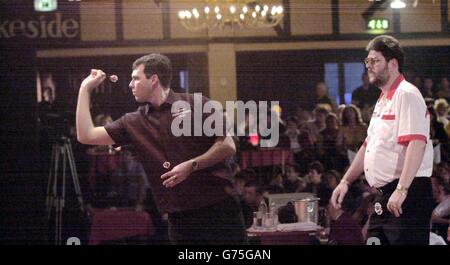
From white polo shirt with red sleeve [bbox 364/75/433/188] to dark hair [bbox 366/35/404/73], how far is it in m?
0.10

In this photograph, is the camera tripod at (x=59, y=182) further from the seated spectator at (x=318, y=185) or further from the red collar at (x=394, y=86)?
the red collar at (x=394, y=86)

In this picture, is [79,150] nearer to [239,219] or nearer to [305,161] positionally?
[239,219]

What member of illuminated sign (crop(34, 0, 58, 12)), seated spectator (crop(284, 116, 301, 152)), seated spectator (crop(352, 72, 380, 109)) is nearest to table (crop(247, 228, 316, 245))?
seated spectator (crop(284, 116, 301, 152))

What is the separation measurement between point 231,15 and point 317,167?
815mm

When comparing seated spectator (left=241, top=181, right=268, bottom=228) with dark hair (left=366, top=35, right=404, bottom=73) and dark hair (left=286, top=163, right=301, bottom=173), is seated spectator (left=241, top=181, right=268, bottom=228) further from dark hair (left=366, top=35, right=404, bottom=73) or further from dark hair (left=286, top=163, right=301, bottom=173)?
dark hair (left=366, top=35, right=404, bottom=73)

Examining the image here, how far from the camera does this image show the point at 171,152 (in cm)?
390

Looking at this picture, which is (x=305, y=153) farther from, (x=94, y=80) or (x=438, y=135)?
(x=94, y=80)

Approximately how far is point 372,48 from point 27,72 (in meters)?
1.62

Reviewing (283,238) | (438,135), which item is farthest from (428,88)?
(283,238)

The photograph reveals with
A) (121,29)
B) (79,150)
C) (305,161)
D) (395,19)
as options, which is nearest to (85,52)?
(121,29)

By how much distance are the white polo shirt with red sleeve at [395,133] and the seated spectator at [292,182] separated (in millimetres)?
311

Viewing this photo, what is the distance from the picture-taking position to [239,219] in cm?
394

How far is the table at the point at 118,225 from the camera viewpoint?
13.1 feet

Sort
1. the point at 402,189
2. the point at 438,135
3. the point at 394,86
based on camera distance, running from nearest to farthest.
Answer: the point at 402,189 → the point at 394,86 → the point at 438,135
